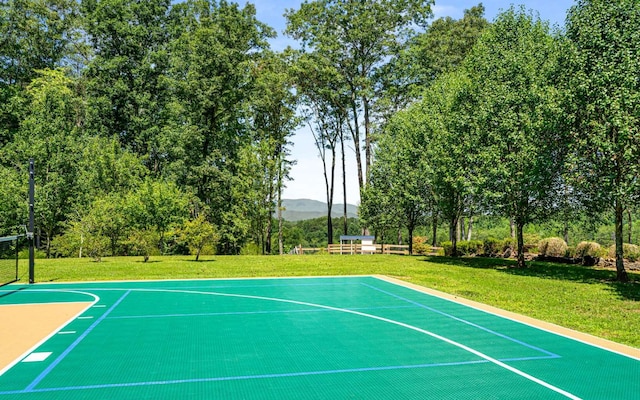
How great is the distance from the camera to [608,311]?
961 centimetres

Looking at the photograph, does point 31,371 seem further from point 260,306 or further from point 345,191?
point 345,191

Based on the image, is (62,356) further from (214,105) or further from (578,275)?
(214,105)

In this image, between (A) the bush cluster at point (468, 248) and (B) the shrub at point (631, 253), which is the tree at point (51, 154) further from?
(B) the shrub at point (631, 253)

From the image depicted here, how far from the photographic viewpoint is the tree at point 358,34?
3197cm

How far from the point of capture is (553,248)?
22.2 meters

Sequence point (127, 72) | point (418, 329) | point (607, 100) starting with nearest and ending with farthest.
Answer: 1. point (418, 329)
2. point (607, 100)
3. point (127, 72)

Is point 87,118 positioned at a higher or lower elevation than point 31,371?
higher

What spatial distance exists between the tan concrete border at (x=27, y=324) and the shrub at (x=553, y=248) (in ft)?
68.0

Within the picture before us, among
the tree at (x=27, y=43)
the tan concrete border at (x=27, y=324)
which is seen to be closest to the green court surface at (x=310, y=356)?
the tan concrete border at (x=27, y=324)

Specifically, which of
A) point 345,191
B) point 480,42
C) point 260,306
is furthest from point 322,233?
point 260,306

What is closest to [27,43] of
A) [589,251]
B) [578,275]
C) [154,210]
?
[154,210]

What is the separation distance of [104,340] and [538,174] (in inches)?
608

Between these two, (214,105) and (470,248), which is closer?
(470,248)

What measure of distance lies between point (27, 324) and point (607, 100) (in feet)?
50.8
